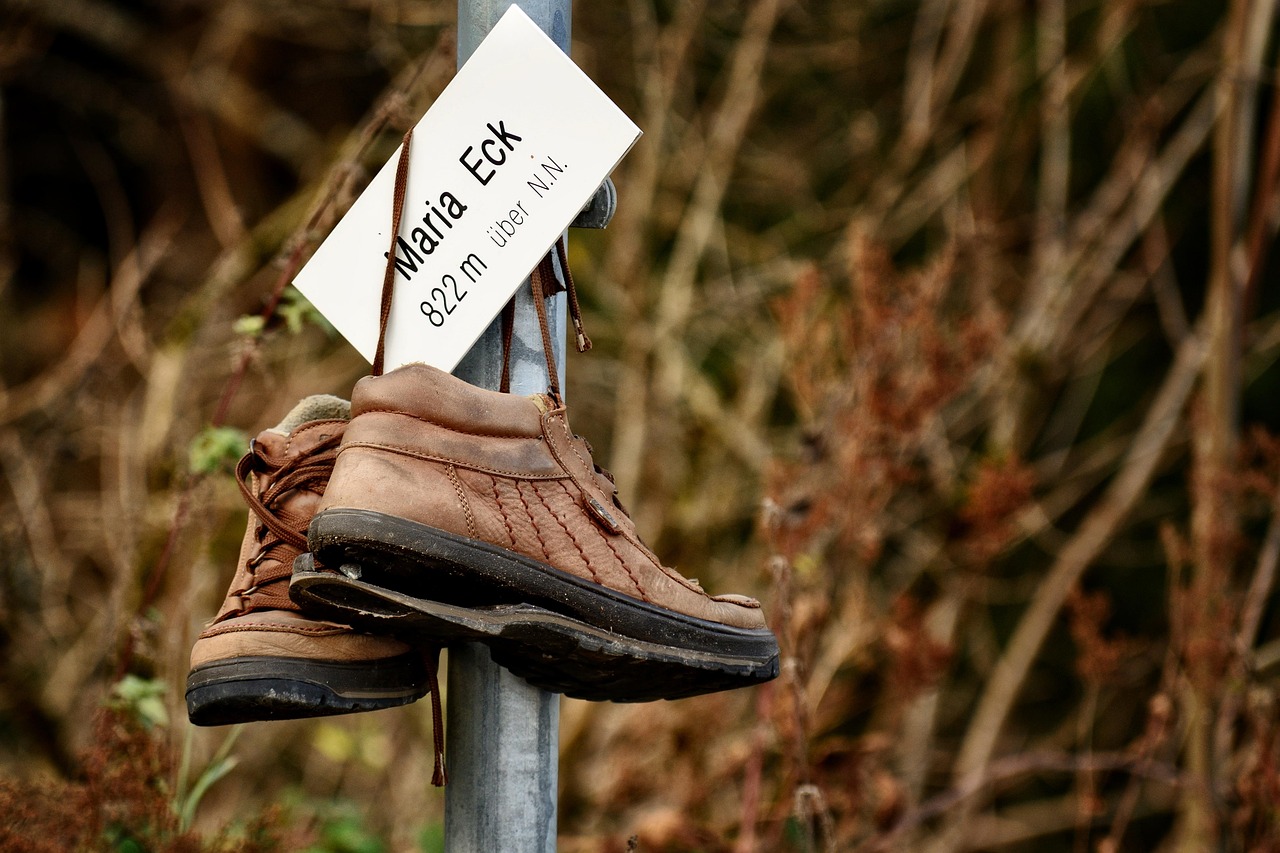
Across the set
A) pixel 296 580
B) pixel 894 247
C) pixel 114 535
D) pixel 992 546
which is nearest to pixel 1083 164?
pixel 894 247

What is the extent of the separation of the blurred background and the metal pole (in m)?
0.61

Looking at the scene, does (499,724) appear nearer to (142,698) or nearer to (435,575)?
(435,575)

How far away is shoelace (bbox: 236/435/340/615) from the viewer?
132 centimetres

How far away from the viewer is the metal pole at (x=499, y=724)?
120 centimetres

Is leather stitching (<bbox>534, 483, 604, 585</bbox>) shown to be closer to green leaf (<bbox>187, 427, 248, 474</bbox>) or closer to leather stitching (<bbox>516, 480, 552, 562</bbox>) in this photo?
leather stitching (<bbox>516, 480, 552, 562</bbox>)

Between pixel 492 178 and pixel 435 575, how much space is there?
1.47 feet

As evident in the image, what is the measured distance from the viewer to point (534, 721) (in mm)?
1237

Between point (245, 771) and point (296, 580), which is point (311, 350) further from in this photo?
point (296, 580)

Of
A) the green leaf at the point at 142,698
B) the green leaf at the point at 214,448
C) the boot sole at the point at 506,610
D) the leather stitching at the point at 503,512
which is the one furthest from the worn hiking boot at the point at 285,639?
the green leaf at the point at 142,698

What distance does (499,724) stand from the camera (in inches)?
48.1

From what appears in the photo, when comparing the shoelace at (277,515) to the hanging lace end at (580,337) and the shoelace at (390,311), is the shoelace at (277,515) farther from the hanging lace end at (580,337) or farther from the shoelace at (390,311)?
the hanging lace end at (580,337)

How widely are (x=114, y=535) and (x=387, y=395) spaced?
232 centimetres

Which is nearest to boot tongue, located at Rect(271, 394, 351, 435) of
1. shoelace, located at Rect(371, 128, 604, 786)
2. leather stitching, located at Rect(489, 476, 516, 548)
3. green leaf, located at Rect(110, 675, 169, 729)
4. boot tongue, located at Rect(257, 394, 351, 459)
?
boot tongue, located at Rect(257, 394, 351, 459)

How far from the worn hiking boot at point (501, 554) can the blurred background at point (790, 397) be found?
2.24 feet
